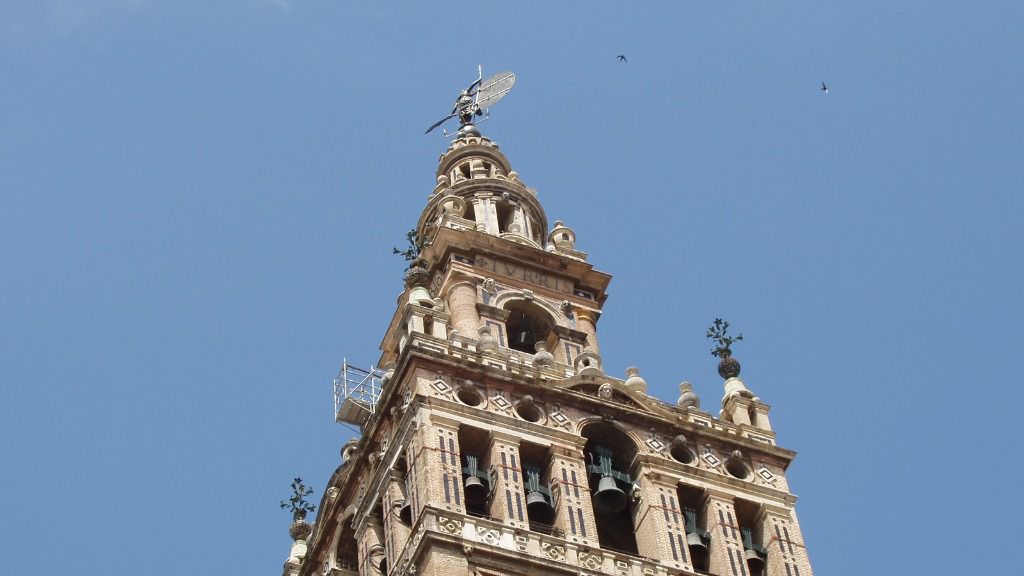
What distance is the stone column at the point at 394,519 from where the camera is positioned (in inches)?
1981

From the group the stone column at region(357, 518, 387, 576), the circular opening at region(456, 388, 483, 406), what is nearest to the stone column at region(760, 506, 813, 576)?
the circular opening at region(456, 388, 483, 406)

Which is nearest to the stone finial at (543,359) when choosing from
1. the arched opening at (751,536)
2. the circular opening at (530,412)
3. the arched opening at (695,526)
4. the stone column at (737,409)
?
the circular opening at (530,412)

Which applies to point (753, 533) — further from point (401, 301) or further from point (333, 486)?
point (401, 301)

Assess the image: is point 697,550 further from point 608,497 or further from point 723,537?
point 608,497

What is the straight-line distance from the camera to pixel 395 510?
51.3 m

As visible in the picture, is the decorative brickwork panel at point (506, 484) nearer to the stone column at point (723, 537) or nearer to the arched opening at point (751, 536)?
the stone column at point (723, 537)

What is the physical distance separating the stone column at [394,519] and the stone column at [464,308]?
23.9 feet

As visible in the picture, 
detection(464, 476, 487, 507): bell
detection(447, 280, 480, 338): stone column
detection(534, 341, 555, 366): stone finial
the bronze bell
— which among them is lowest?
the bronze bell

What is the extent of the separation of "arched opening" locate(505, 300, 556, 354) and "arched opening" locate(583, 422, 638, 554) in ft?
24.3

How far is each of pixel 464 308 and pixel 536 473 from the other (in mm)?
9172

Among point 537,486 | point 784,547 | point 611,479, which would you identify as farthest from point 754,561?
point 537,486

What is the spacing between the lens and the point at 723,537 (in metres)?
52.0

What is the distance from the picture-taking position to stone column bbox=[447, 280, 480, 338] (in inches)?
2341

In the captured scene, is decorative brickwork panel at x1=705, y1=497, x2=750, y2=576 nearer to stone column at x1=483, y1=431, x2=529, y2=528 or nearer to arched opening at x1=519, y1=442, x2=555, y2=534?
arched opening at x1=519, y1=442, x2=555, y2=534
